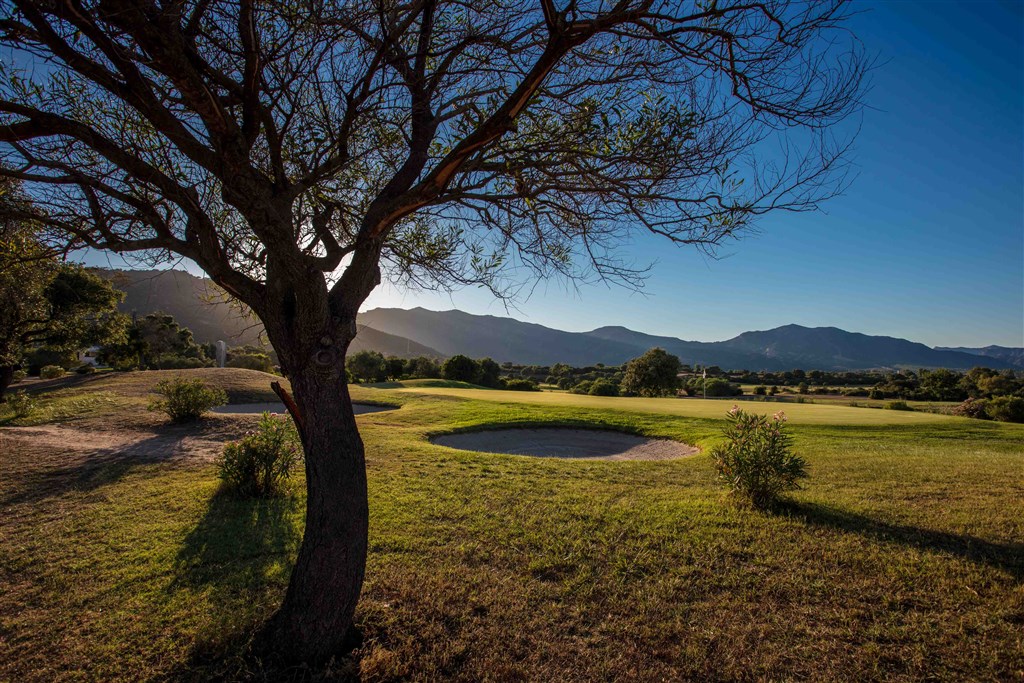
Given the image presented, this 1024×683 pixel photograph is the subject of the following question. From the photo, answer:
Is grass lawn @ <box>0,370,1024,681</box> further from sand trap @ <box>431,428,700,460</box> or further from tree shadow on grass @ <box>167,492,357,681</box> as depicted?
sand trap @ <box>431,428,700,460</box>

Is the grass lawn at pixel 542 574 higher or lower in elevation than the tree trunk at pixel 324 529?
lower

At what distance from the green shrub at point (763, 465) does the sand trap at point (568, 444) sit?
4642mm

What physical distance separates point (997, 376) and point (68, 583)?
201ft

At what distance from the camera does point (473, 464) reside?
31.4ft

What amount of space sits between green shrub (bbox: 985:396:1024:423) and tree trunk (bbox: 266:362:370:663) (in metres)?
28.5

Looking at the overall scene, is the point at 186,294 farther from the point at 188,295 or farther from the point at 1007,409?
the point at 1007,409

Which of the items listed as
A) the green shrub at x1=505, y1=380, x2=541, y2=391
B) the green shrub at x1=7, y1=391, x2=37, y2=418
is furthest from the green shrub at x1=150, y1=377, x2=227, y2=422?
the green shrub at x1=505, y1=380, x2=541, y2=391

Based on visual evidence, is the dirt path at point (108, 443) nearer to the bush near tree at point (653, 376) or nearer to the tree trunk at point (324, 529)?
the tree trunk at point (324, 529)

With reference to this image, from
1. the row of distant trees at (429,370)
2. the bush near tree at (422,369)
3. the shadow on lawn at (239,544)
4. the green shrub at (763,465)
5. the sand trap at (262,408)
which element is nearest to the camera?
the shadow on lawn at (239,544)

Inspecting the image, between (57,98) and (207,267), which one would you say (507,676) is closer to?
(207,267)

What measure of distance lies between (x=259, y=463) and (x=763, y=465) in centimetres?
792

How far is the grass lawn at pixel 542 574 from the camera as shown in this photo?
3.32m

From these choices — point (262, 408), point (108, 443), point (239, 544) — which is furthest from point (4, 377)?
point (239, 544)

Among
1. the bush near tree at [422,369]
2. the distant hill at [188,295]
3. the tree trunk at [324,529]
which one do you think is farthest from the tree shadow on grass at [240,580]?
the bush near tree at [422,369]
